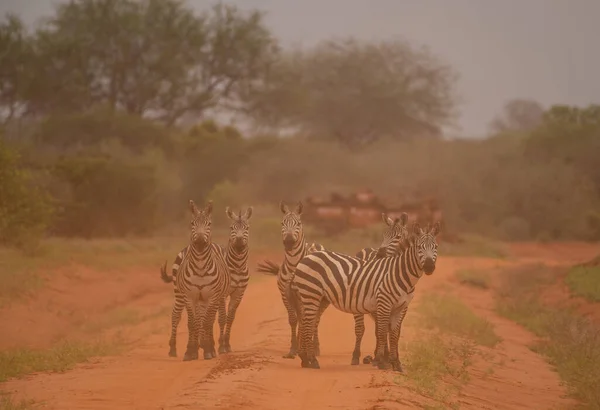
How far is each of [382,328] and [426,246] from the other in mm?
1126

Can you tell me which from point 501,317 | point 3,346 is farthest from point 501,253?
point 3,346

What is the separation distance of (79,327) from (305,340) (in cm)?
784

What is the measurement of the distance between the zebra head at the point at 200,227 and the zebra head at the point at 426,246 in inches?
110

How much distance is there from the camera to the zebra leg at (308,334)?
477 inches

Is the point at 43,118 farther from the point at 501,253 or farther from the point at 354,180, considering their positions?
the point at 501,253

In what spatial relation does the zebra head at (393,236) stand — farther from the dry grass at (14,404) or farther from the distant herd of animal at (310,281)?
the dry grass at (14,404)

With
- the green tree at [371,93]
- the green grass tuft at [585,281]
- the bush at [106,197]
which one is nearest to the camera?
the green grass tuft at [585,281]

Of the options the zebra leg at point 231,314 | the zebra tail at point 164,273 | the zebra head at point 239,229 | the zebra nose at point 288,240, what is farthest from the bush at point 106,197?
the zebra nose at point 288,240

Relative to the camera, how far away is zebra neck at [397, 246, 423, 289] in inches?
474

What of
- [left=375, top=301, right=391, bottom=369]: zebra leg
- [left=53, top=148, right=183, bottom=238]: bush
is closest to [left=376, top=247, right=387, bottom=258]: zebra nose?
[left=375, top=301, right=391, bottom=369]: zebra leg

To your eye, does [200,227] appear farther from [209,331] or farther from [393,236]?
[393,236]

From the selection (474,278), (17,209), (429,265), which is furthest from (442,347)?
(17,209)

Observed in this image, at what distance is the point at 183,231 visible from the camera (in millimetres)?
37625

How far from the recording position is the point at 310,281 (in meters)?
12.4
